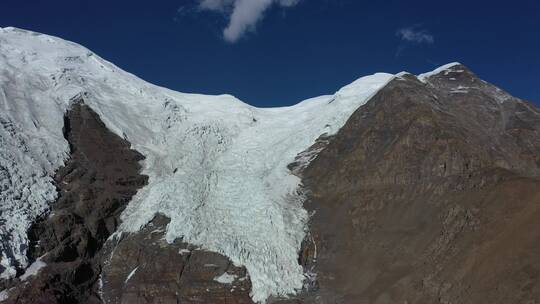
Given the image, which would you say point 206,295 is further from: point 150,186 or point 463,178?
point 463,178

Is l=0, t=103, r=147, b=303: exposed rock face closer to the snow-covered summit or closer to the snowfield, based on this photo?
the snowfield

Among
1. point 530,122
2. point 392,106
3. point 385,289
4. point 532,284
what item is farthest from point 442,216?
point 530,122

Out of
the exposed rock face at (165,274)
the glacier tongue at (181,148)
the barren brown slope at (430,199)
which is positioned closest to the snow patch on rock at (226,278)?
the exposed rock face at (165,274)

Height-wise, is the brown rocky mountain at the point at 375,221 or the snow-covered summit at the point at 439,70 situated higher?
the snow-covered summit at the point at 439,70

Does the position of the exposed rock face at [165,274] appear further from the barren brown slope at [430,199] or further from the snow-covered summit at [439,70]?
the snow-covered summit at [439,70]

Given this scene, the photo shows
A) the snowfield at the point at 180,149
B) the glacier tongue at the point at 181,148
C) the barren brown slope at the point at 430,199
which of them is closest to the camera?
the barren brown slope at the point at 430,199

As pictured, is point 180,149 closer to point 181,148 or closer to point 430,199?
point 181,148

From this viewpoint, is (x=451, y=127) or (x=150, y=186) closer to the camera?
(x=451, y=127)
